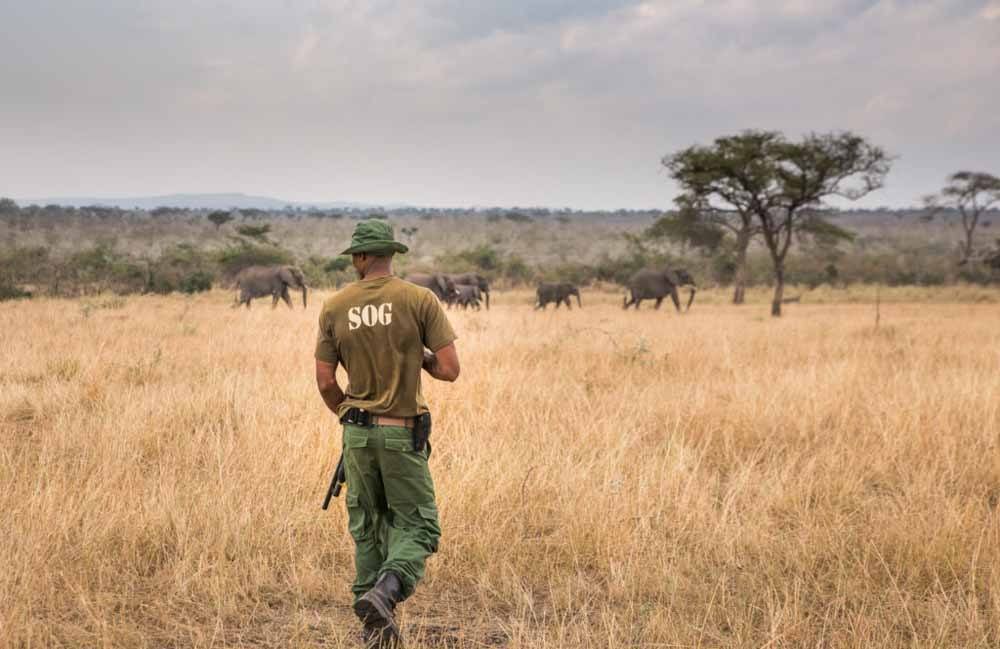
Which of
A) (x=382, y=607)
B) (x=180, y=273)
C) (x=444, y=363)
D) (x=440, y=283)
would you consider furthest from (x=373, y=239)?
(x=180, y=273)

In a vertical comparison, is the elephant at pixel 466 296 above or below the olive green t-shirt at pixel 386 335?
below

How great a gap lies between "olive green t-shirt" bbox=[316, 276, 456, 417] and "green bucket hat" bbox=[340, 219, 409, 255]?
0.13 m

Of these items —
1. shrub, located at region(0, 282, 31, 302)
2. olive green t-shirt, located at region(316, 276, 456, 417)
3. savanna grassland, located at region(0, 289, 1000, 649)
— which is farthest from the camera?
shrub, located at region(0, 282, 31, 302)

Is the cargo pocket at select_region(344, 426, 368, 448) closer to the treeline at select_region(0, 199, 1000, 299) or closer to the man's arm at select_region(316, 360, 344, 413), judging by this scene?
the man's arm at select_region(316, 360, 344, 413)

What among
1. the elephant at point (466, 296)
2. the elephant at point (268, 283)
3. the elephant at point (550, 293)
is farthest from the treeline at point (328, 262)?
the elephant at point (550, 293)

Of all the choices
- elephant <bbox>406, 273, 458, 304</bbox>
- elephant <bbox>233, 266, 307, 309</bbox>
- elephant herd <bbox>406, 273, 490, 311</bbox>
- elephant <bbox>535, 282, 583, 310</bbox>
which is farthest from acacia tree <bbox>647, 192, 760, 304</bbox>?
elephant <bbox>233, 266, 307, 309</bbox>

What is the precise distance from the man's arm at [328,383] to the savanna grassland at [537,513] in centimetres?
104

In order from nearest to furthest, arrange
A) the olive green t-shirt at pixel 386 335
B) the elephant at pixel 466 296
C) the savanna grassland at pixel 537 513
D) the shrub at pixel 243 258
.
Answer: the olive green t-shirt at pixel 386 335, the savanna grassland at pixel 537 513, the elephant at pixel 466 296, the shrub at pixel 243 258

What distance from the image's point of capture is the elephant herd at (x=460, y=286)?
25094 mm

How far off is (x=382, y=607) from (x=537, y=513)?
2092 millimetres

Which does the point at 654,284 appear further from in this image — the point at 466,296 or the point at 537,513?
the point at 537,513

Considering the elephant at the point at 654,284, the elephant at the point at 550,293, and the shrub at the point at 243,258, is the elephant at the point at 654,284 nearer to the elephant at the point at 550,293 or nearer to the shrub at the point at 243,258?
the elephant at the point at 550,293

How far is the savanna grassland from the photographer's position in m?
3.77

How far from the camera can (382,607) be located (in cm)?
314
